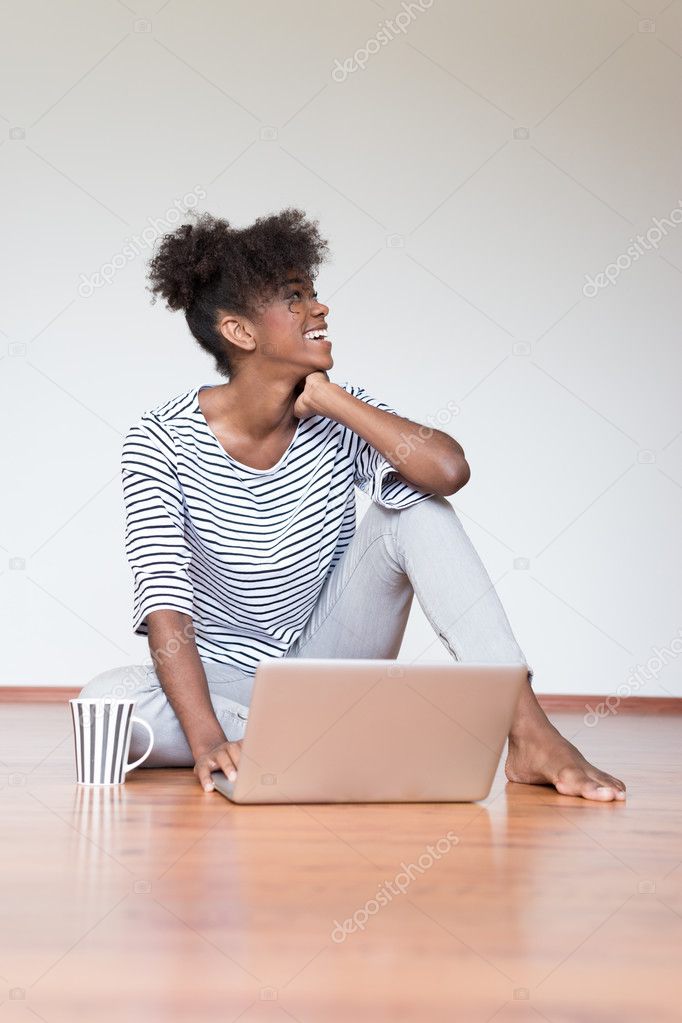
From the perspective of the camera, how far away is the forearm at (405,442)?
5.53ft

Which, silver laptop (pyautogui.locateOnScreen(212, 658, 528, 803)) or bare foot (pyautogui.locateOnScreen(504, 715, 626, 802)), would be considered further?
bare foot (pyautogui.locateOnScreen(504, 715, 626, 802))

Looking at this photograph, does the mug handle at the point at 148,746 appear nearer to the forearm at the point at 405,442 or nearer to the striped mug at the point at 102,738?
the striped mug at the point at 102,738

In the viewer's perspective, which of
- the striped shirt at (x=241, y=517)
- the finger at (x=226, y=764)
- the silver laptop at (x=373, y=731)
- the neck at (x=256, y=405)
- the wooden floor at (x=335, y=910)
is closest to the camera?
the wooden floor at (x=335, y=910)

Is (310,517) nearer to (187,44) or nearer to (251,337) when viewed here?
(251,337)

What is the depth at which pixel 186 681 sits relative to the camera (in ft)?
5.39

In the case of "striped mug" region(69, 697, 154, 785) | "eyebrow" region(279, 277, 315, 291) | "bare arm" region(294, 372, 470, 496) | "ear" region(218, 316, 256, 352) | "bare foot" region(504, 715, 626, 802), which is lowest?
"striped mug" region(69, 697, 154, 785)

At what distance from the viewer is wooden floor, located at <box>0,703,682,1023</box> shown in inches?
27.9

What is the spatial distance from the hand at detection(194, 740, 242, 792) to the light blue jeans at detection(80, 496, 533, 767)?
0.14 metres

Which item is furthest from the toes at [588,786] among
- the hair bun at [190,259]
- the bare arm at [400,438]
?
the hair bun at [190,259]

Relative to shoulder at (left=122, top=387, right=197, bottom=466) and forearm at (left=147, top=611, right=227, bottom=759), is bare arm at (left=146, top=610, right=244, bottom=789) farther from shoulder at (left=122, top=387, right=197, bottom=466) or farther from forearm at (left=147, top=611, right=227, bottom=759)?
shoulder at (left=122, top=387, right=197, bottom=466)

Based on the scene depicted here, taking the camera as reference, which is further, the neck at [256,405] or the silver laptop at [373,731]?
the neck at [256,405]

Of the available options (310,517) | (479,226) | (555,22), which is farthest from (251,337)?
(555,22)

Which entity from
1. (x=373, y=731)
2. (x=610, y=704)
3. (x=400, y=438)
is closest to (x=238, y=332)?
(x=400, y=438)

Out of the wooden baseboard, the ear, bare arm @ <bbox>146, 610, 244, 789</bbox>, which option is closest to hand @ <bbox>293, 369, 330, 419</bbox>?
the ear
